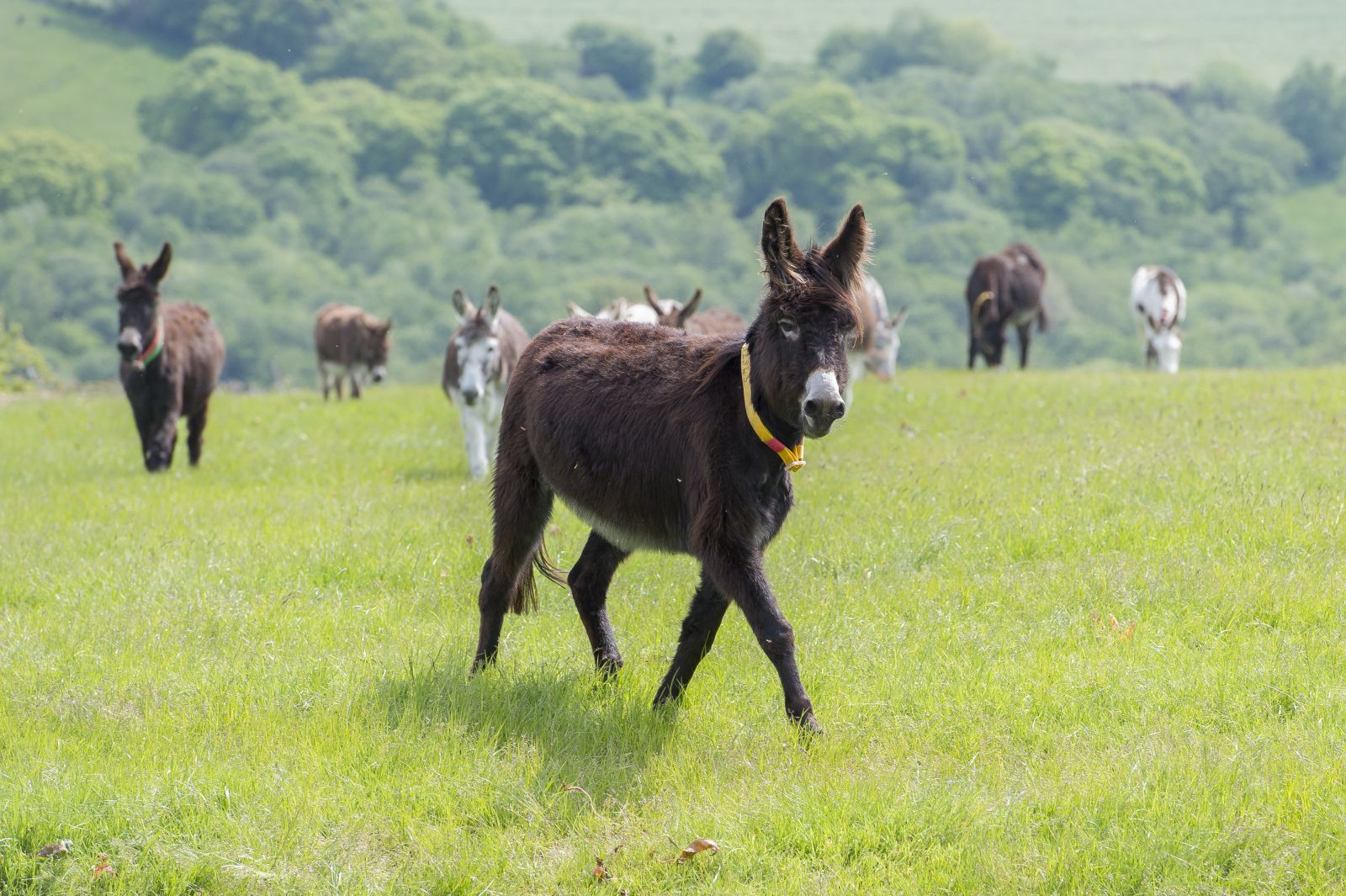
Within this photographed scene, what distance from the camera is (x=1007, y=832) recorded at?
4.80 m

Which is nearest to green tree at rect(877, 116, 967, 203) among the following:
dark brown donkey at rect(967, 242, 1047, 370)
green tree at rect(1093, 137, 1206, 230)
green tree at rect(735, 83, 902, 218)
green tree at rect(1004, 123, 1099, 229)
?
green tree at rect(735, 83, 902, 218)

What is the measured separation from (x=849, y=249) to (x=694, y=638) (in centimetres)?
179

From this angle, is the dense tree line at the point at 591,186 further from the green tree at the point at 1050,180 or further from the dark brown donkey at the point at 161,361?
the dark brown donkey at the point at 161,361

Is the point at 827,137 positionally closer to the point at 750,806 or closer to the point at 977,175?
the point at 977,175

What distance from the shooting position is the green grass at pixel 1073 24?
488ft

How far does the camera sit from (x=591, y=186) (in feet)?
417

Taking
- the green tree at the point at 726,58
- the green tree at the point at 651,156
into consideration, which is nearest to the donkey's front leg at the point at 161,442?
the green tree at the point at 651,156

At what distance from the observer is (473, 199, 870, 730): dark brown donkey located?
5375 millimetres

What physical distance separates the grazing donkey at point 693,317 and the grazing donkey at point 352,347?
9671mm

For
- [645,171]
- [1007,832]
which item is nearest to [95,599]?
[1007,832]

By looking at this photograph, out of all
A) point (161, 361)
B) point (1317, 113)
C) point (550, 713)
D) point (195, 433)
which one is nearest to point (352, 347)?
point (195, 433)

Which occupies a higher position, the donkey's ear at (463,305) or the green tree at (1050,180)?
the green tree at (1050,180)

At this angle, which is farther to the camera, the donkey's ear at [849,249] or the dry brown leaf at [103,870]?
the donkey's ear at [849,249]

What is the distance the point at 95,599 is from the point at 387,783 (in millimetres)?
3699
